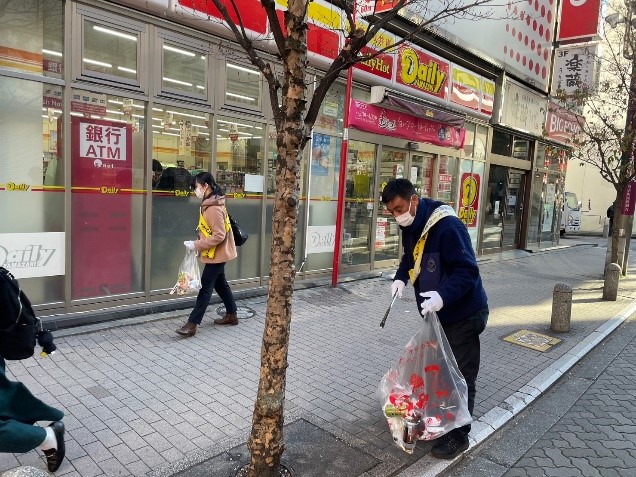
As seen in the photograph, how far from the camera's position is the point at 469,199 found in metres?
12.7

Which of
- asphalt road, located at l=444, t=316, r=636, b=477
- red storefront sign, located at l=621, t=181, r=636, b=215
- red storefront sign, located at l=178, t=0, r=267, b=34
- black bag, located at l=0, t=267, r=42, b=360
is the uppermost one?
red storefront sign, located at l=178, t=0, r=267, b=34

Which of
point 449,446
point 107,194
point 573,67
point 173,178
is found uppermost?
point 573,67

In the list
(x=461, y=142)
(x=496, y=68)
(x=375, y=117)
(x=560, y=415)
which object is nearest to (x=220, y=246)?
(x=560, y=415)

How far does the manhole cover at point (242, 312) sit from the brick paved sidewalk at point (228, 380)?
114mm

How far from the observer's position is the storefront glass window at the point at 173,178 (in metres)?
6.27

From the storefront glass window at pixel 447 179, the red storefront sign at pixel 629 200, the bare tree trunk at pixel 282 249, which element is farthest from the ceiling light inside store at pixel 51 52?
the red storefront sign at pixel 629 200

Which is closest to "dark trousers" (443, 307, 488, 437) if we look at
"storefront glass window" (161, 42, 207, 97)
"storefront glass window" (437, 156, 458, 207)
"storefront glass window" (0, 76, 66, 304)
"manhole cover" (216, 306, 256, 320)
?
"manhole cover" (216, 306, 256, 320)

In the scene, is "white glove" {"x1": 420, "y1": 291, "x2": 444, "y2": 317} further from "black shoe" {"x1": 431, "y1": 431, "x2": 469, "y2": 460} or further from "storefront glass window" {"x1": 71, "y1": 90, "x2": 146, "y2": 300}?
"storefront glass window" {"x1": 71, "y1": 90, "x2": 146, "y2": 300}

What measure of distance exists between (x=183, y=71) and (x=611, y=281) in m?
7.81

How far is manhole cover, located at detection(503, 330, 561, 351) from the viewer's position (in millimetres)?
5922

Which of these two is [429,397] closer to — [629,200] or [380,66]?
[380,66]

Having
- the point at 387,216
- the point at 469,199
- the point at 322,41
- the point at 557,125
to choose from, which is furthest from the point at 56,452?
the point at 557,125

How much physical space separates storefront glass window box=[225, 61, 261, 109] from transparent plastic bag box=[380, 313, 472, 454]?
488 cm

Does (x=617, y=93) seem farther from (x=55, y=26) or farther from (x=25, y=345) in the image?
(x=25, y=345)
